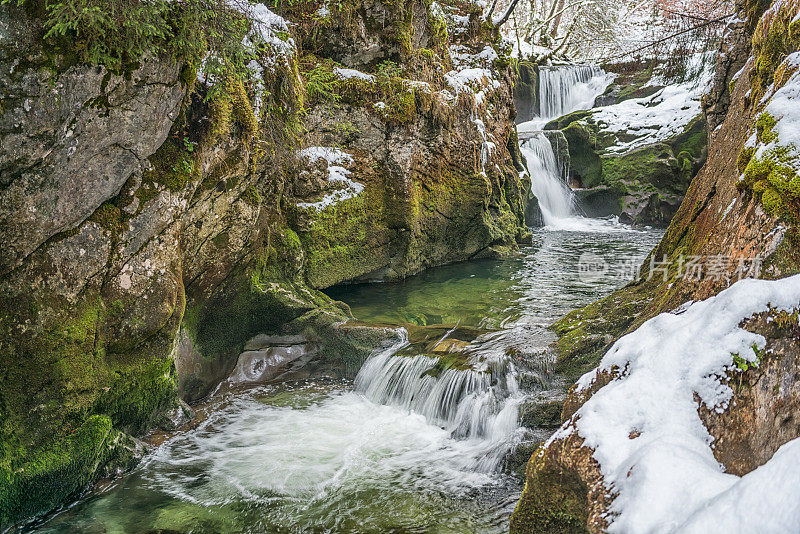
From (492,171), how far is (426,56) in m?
3.88

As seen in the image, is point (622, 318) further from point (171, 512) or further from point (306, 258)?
point (306, 258)

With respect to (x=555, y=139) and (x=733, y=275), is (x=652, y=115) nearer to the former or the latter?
(x=555, y=139)

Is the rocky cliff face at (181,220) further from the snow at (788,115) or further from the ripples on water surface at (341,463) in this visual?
the snow at (788,115)

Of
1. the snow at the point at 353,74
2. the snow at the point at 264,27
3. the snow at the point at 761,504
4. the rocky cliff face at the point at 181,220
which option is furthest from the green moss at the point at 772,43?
the snow at the point at 353,74

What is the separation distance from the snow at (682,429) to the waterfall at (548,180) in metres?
18.0

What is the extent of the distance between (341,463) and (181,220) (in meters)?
2.94

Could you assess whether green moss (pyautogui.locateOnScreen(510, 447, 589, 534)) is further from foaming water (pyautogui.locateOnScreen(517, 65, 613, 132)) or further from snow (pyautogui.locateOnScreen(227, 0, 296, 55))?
foaming water (pyautogui.locateOnScreen(517, 65, 613, 132))

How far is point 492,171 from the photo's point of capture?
46.2 ft

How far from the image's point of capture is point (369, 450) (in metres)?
5.03

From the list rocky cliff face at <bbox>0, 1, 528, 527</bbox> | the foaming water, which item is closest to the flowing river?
rocky cliff face at <bbox>0, 1, 528, 527</bbox>

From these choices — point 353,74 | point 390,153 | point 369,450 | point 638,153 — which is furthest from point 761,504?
point 638,153

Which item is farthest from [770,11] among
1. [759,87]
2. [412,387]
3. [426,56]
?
[426,56]

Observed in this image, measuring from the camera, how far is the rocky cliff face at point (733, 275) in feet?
8.00

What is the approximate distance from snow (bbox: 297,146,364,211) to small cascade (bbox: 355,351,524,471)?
13.3 feet
